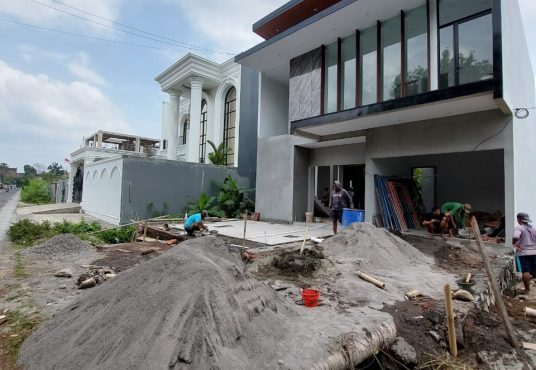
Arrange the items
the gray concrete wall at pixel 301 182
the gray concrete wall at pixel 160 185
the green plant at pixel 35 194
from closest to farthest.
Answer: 1. the gray concrete wall at pixel 301 182
2. the gray concrete wall at pixel 160 185
3. the green plant at pixel 35 194

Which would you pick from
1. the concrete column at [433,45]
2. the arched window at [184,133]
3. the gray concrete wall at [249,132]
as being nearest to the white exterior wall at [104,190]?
the gray concrete wall at [249,132]

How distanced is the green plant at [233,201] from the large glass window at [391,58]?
842cm

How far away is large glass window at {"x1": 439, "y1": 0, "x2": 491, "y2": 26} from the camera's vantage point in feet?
26.0

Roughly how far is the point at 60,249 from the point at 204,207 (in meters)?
7.25

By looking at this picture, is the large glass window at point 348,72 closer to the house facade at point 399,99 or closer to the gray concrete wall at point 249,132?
the house facade at point 399,99

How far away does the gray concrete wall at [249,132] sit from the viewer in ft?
55.1

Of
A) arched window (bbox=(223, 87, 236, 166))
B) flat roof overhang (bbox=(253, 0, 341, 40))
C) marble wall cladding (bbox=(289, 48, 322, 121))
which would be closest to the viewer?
marble wall cladding (bbox=(289, 48, 322, 121))

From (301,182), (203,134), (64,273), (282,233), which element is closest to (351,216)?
(282,233)

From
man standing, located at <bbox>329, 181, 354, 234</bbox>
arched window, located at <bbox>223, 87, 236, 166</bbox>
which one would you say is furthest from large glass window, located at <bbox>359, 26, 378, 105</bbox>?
arched window, located at <bbox>223, 87, 236, 166</bbox>

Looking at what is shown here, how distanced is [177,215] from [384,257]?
10943 mm

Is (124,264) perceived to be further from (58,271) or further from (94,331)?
(94,331)

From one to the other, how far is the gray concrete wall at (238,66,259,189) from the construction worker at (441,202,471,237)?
395 inches

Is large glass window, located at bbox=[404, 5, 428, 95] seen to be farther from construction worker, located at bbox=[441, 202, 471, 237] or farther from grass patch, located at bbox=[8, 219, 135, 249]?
grass patch, located at bbox=[8, 219, 135, 249]

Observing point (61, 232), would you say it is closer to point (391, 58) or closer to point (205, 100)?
point (391, 58)
